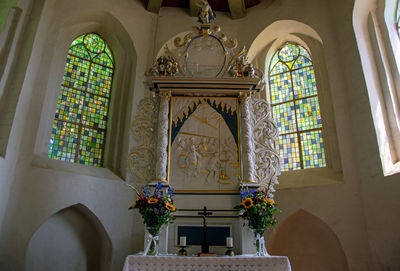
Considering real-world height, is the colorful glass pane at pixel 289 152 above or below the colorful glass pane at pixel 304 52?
below

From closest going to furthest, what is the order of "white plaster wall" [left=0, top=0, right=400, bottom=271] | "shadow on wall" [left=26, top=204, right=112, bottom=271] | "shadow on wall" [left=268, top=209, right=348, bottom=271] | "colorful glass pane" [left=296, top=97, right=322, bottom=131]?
"white plaster wall" [left=0, top=0, right=400, bottom=271]
"shadow on wall" [left=26, top=204, right=112, bottom=271]
"shadow on wall" [left=268, top=209, right=348, bottom=271]
"colorful glass pane" [left=296, top=97, right=322, bottom=131]

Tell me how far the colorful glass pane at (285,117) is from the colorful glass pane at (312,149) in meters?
0.38

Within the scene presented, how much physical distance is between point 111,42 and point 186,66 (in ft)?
13.5

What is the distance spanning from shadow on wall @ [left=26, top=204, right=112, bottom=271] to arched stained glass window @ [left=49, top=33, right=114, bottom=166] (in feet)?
4.19

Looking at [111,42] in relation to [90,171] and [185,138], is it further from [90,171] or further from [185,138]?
[185,138]

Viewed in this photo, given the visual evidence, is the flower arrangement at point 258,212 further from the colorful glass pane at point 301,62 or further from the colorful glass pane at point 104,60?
the colorful glass pane at point 104,60

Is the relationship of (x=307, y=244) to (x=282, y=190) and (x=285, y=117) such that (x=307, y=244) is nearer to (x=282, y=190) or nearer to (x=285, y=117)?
(x=282, y=190)

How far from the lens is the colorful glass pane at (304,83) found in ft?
27.8

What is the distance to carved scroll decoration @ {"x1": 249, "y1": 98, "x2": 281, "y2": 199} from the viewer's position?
5137 millimetres

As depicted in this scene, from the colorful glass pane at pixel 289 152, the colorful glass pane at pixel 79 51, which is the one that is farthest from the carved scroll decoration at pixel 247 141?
the colorful glass pane at pixel 79 51

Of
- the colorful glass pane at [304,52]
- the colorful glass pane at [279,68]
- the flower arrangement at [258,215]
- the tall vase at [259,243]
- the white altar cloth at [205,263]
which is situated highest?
the colorful glass pane at [304,52]

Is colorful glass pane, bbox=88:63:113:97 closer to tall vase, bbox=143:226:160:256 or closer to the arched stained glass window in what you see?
the arched stained glass window

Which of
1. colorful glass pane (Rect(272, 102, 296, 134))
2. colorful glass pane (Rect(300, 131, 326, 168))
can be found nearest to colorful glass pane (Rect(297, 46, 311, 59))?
colorful glass pane (Rect(272, 102, 296, 134))

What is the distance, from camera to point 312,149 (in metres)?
7.91
